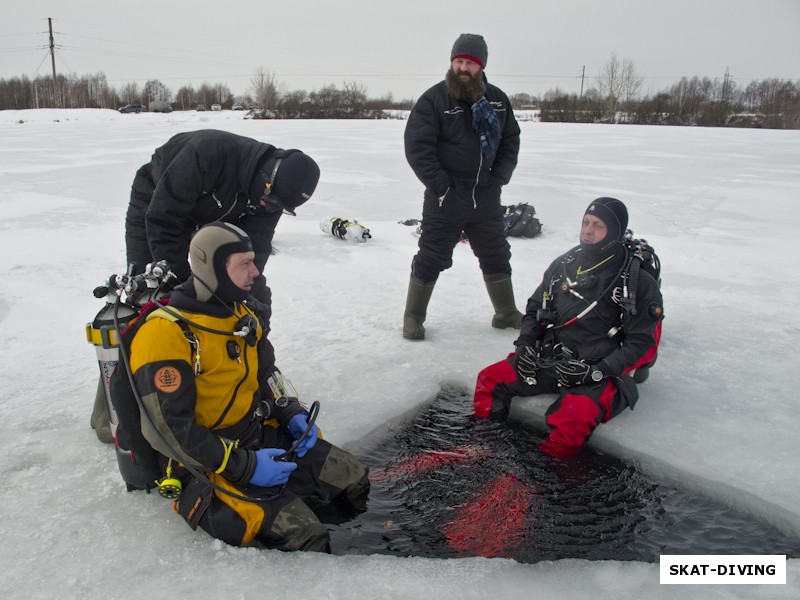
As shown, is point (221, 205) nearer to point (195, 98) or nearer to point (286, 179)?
point (286, 179)

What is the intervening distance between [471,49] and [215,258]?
7.80ft

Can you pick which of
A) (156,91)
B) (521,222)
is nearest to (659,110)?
(521,222)

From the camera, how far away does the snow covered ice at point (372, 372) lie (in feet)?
7.07

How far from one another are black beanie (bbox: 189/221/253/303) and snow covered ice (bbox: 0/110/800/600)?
0.91 m

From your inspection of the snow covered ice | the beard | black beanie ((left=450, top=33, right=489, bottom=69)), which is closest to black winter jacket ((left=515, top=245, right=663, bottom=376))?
the snow covered ice

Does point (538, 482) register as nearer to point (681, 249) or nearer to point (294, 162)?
point (294, 162)

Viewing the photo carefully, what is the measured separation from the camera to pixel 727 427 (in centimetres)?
324

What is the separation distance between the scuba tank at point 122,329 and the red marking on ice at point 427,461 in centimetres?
101

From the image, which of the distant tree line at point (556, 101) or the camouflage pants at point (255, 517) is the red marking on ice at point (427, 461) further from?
the distant tree line at point (556, 101)

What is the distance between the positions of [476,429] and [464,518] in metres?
0.80

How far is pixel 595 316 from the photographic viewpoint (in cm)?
343

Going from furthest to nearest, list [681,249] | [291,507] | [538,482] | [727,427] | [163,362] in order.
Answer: [681,249] < [727,427] < [538,482] < [291,507] < [163,362]

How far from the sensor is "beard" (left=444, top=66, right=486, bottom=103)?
3916 mm

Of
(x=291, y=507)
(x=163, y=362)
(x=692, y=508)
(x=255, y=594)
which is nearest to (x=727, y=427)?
(x=692, y=508)
